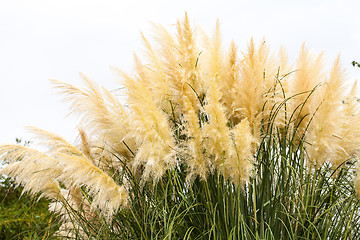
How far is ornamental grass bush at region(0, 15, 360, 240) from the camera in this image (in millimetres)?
2695

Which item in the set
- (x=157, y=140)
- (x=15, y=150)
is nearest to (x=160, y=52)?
(x=157, y=140)

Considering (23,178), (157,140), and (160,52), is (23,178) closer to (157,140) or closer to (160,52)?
(157,140)

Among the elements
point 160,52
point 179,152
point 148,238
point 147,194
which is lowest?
point 148,238

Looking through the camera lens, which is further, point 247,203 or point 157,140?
point 247,203

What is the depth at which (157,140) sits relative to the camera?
8.75ft

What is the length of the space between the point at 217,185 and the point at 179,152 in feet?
1.37

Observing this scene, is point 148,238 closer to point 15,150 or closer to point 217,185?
point 217,185

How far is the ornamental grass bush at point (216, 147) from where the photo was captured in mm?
2695

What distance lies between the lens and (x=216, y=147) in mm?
2617

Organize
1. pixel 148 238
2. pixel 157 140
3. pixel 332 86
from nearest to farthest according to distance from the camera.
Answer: pixel 157 140 < pixel 332 86 < pixel 148 238

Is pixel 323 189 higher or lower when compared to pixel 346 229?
higher

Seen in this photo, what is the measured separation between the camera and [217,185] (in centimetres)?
301

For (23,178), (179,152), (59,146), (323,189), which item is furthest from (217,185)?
(23,178)

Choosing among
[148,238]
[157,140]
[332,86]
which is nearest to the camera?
[157,140]
